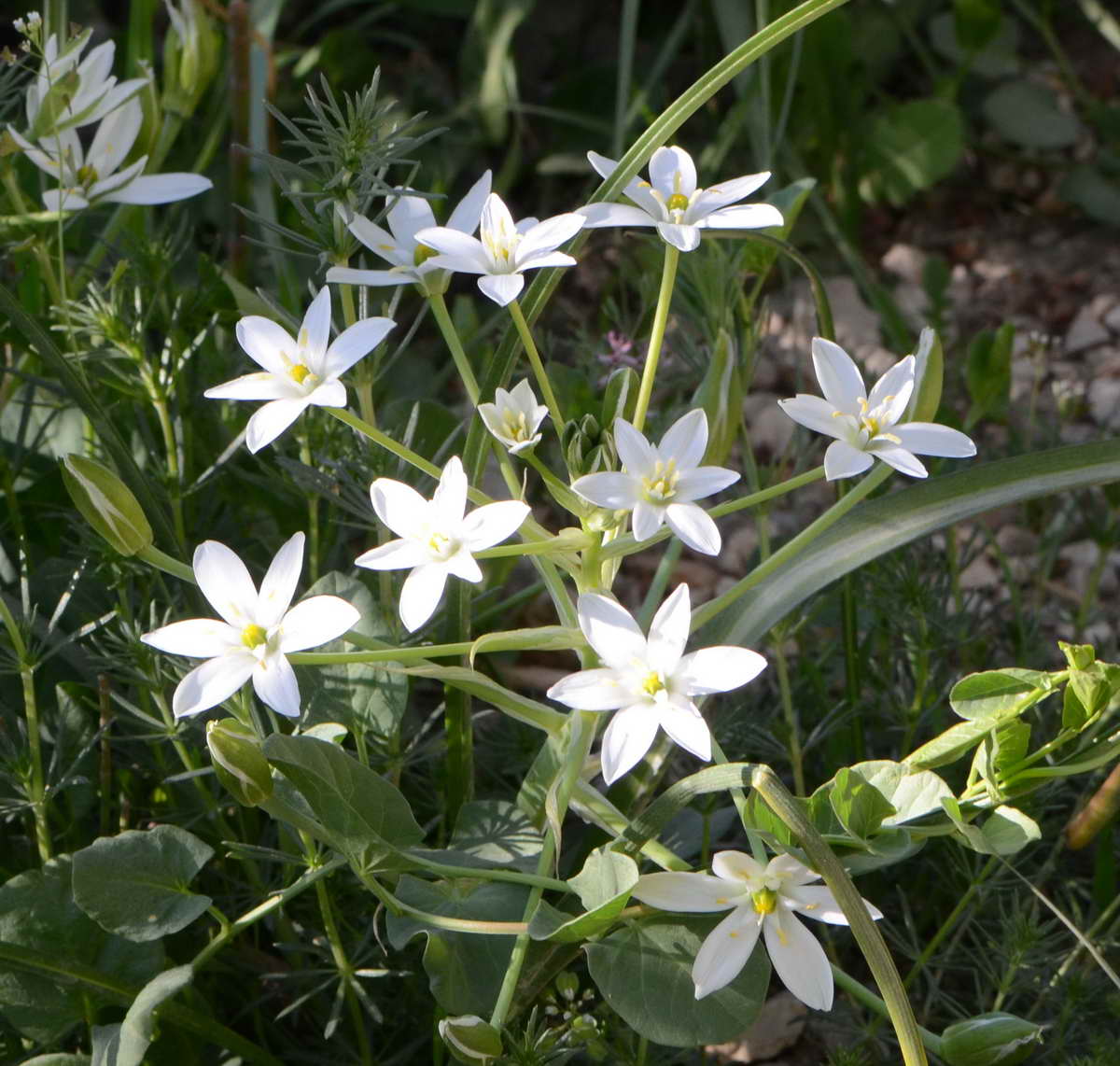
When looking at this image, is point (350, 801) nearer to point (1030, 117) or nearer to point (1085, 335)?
point (1085, 335)

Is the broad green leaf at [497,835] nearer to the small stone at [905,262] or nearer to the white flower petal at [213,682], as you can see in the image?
the white flower petal at [213,682]

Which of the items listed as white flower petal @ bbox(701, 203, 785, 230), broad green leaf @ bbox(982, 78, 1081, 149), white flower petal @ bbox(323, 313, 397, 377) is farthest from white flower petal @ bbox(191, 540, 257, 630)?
broad green leaf @ bbox(982, 78, 1081, 149)

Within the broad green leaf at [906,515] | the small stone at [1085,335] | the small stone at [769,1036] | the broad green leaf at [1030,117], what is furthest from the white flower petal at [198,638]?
the broad green leaf at [1030,117]

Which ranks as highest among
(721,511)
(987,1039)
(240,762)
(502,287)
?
(502,287)

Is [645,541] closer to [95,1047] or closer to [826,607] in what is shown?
[95,1047]

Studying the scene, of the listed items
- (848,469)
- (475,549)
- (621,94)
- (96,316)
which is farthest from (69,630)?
(621,94)

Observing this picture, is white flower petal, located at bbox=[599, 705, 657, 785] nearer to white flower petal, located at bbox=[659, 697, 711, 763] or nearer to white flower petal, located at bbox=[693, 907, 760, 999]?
white flower petal, located at bbox=[659, 697, 711, 763]

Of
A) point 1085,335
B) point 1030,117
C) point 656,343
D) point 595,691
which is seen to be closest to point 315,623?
point 595,691
